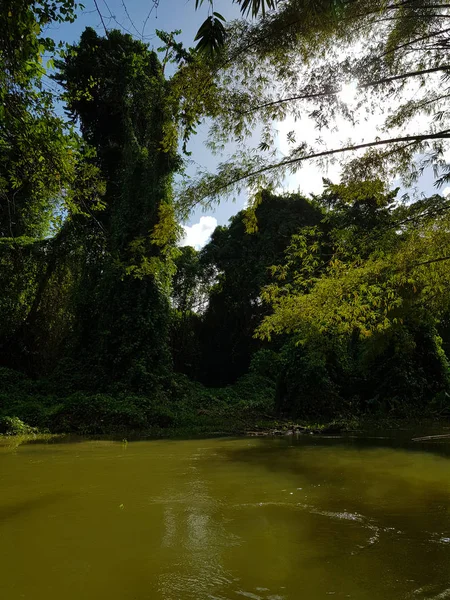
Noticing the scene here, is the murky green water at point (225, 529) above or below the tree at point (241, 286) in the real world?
below

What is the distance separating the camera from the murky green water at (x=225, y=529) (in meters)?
2.14

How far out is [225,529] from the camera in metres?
3.01

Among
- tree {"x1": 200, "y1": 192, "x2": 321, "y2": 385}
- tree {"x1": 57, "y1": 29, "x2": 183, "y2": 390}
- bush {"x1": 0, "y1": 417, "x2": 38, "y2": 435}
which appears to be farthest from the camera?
tree {"x1": 200, "y1": 192, "x2": 321, "y2": 385}

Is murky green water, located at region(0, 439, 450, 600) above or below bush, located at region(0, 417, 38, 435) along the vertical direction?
below

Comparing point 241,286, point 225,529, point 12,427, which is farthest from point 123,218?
point 225,529

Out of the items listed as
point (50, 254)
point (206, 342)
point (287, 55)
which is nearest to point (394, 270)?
point (287, 55)

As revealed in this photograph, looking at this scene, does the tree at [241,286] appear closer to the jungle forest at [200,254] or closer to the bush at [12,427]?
the jungle forest at [200,254]

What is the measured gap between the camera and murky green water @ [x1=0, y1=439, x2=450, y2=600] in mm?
2141

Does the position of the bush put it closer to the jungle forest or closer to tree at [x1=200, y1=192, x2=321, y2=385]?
the jungle forest

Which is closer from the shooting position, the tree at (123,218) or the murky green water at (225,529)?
the murky green water at (225,529)

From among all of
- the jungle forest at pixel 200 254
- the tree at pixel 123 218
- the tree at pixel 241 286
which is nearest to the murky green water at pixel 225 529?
the jungle forest at pixel 200 254

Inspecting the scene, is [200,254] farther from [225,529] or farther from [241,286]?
[225,529]

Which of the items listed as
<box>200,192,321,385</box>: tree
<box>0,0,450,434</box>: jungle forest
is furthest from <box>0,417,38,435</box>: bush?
<box>200,192,321,385</box>: tree

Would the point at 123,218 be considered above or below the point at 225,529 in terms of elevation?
above
